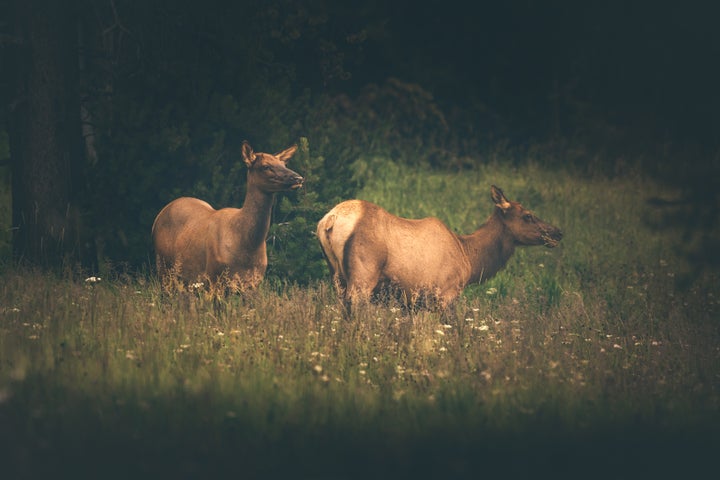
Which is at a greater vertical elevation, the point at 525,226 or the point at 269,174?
the point at 269,174

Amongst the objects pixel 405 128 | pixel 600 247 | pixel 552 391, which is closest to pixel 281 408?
pixel 552 391

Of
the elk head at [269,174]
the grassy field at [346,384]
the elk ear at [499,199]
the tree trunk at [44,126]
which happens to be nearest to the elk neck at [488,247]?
the elk ear at [499,199]

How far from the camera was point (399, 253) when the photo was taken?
9.41 meters

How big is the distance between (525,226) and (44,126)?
5.52 m

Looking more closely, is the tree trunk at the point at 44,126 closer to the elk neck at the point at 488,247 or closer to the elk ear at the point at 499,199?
the elk neck at the point at 488,247

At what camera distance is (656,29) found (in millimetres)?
10273

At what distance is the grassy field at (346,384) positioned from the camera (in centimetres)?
618

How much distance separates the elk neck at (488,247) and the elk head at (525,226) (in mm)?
88

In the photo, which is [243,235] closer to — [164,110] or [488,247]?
[164,110]

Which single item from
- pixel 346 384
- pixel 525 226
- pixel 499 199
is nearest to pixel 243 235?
pixel 346 384

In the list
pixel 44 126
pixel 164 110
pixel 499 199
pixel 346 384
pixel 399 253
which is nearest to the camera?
pixel 346 384

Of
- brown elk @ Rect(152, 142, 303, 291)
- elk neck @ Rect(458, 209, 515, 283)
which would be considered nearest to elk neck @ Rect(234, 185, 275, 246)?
brown elk @ Rect(152, 142, 303, 291)

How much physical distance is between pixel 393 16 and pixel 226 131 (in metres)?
12.9

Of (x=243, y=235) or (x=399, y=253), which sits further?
(x=399, y=253)
